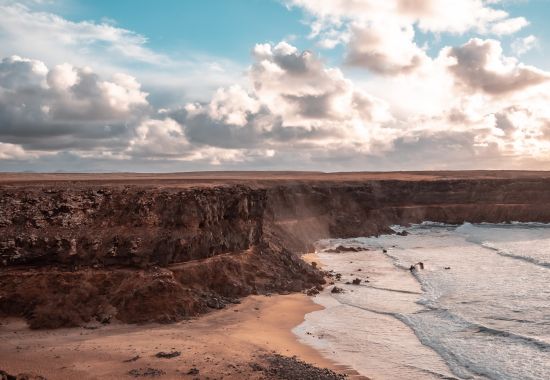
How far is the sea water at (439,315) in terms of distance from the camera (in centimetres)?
1891

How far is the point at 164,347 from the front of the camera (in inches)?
765

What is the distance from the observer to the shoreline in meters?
17.1

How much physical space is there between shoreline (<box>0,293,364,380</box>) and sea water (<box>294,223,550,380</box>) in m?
1.67

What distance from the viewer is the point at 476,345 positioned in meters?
20.8

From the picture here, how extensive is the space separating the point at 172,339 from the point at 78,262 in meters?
7.25

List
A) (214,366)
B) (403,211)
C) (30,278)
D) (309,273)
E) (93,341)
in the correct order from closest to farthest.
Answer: (214,366), (93,341), (30,278), (309,273), (403,211)

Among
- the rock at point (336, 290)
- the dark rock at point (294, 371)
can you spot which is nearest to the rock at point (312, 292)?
the rock at point (336, 290)

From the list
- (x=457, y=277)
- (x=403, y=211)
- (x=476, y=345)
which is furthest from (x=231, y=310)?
(x=403, y=211)

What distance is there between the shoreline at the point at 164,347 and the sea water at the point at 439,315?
167 cm

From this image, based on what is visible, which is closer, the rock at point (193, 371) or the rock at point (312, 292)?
the rock at point (193, 371)

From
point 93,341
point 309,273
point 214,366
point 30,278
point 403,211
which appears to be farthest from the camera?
point 403,211

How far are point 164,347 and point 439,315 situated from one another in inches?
577

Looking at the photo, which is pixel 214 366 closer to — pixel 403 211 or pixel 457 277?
pixel 457 277

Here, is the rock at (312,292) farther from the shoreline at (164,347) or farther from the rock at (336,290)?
the shoreline at (164,347)
